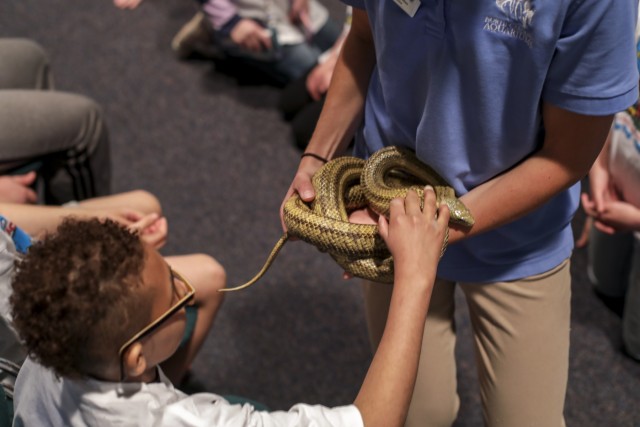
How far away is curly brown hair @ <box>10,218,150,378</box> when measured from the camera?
130 cm

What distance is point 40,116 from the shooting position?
9.02ft

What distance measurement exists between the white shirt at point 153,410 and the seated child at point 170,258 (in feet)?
3.00

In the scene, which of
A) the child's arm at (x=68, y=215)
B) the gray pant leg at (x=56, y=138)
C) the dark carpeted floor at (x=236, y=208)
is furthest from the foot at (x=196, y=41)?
the child's arm at (x=68, y=215)

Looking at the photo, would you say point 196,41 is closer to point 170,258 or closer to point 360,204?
point 170,258

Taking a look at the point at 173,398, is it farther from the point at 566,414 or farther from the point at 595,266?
the point at 595,266

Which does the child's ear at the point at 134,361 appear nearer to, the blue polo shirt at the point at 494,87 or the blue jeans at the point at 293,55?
the blue polo shirt at the point at 494,87

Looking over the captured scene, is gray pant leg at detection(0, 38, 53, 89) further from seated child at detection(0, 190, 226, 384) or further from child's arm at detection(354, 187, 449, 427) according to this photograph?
child's arm at detection(354, 187, 449, 427)

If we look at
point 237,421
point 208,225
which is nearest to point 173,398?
point 237,421

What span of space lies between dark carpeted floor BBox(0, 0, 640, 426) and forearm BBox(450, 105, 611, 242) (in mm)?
1162

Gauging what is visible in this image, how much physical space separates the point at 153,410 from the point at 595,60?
0.97 m

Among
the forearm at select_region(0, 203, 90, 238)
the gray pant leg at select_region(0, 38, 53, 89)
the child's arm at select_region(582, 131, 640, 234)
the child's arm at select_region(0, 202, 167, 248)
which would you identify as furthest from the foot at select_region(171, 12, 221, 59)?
the child's arm at select_region(582, 131, 640, 234)

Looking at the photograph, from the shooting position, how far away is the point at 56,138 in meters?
2.78

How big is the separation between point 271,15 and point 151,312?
2.45 metres

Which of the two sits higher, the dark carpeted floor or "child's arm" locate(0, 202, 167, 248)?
"child's arm" locate(0, 202, 167, 248)
